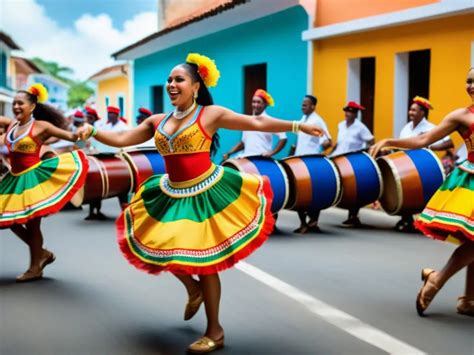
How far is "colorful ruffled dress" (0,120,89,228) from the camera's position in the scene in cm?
670

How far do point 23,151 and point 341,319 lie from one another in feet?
11.0

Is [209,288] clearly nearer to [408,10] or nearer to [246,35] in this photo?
[408,10]

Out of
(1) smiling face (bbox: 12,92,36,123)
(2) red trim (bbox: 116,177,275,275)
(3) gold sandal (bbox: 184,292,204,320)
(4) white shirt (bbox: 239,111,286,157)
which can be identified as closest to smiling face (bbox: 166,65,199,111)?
(2) red trim (bbox: 116,177,275,275)

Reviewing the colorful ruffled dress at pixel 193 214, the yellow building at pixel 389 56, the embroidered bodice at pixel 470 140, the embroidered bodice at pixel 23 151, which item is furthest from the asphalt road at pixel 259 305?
the yellow building at pixel 389 56

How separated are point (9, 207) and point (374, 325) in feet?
10.8

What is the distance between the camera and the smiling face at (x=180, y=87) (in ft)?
17.0

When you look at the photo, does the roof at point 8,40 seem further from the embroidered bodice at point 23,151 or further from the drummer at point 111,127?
the embroidered bodice at point 23,151

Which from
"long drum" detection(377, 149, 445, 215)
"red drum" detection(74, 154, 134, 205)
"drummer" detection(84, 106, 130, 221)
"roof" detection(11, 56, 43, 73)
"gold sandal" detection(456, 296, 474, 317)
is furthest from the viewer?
"roof" detection(11, 56, 43, 73)

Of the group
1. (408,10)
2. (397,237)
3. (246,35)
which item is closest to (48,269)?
(397,237)

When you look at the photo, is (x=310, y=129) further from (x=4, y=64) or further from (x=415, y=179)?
(x=4, y=64)

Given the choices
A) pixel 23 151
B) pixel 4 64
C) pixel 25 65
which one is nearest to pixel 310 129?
pixel 23 151

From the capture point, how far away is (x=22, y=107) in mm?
7250

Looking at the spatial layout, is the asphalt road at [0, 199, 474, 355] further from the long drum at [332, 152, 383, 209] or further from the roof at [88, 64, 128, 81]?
the roof at [88, 64, 128, 81]

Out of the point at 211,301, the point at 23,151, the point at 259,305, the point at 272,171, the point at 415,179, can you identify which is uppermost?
the point at 23,151
